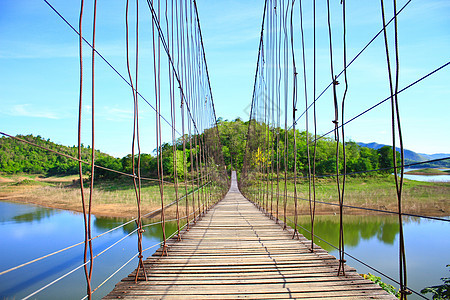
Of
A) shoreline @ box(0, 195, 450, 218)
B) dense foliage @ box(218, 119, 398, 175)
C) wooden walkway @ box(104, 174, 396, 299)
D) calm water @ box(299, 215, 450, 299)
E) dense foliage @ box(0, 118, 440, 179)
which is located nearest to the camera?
wooden walkway @ box(104, 174, 396, 299)

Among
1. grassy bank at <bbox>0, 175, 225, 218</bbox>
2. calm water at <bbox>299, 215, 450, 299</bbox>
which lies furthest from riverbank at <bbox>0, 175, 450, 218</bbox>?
calm water at <bbox>299, 215, 450, 299</bbox>

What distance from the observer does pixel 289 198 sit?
15164 millimetres

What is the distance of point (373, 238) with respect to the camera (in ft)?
27.4

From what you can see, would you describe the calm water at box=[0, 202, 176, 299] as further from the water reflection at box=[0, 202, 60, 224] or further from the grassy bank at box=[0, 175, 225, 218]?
the grassy bank at box=[0, 175, 225, 218]

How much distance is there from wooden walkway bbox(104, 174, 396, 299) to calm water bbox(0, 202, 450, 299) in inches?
176

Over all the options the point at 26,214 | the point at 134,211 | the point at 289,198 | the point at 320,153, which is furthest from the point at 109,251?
the point at 320,153

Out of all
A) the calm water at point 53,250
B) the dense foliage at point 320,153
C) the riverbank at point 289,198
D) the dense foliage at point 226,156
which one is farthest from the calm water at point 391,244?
Result: the calm water at point 53,250

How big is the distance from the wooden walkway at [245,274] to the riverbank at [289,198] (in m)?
9.58

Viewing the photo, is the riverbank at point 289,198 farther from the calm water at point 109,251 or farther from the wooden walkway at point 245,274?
the wooden walkway at point 245,274

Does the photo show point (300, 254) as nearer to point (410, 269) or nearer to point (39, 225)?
point (410, 269)

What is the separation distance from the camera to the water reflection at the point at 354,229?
8.09 meters

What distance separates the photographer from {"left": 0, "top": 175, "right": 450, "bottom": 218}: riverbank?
481 inches

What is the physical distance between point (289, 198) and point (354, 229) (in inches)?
230

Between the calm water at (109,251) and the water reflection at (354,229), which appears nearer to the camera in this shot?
the calm water at (109,251)
